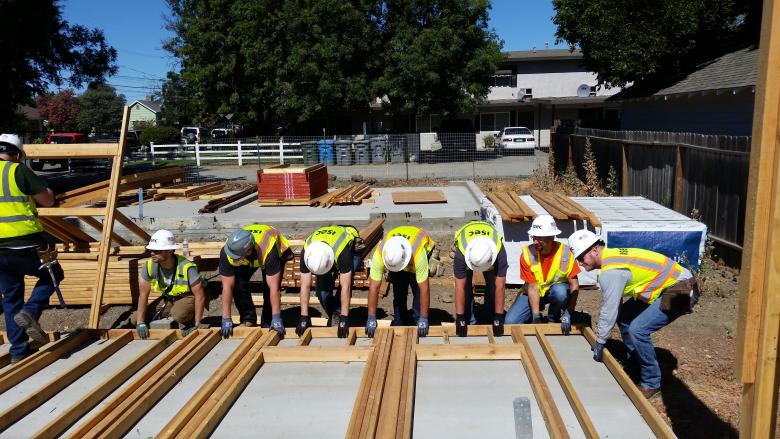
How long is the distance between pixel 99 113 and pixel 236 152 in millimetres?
42753

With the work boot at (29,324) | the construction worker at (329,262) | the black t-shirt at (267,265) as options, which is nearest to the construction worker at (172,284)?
the black t-shirt at (267,265)

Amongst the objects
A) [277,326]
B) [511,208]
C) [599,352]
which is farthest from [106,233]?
[511,208]

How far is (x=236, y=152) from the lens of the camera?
26891 millimetres

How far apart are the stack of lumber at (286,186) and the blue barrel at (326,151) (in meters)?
10.6

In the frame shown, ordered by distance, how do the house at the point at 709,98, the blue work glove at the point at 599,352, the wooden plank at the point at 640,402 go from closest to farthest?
1. the wooden plank at the point at 640,402
2. the blue work glove at the point at 599,352
3. the house at the point at 709,98

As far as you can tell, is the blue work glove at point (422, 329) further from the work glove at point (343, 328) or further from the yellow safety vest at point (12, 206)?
the yellow safety vest at point (12, 206)

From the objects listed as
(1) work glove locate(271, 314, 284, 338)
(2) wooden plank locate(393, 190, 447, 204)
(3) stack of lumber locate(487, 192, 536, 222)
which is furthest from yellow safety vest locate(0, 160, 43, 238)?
(2) wooden plank locate(393, 190, 447, 204)

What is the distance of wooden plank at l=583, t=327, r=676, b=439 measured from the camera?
3.41 metres

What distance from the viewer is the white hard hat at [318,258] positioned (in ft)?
18.3

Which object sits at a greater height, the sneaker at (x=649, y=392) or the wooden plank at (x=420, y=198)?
the wooden plank at (x=420, y=198)

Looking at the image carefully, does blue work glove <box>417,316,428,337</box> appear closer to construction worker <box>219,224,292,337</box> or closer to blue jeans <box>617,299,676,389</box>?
construction worker <box>219,224,292,337</box>

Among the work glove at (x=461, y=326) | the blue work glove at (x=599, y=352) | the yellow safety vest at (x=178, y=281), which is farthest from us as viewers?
the yellow safety vest at (x=178, y=281)

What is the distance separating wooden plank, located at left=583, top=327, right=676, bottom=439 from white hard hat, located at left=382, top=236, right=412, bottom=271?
1.82 meters

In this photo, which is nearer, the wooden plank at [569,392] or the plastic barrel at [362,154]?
the wooden plank at [569,392]
